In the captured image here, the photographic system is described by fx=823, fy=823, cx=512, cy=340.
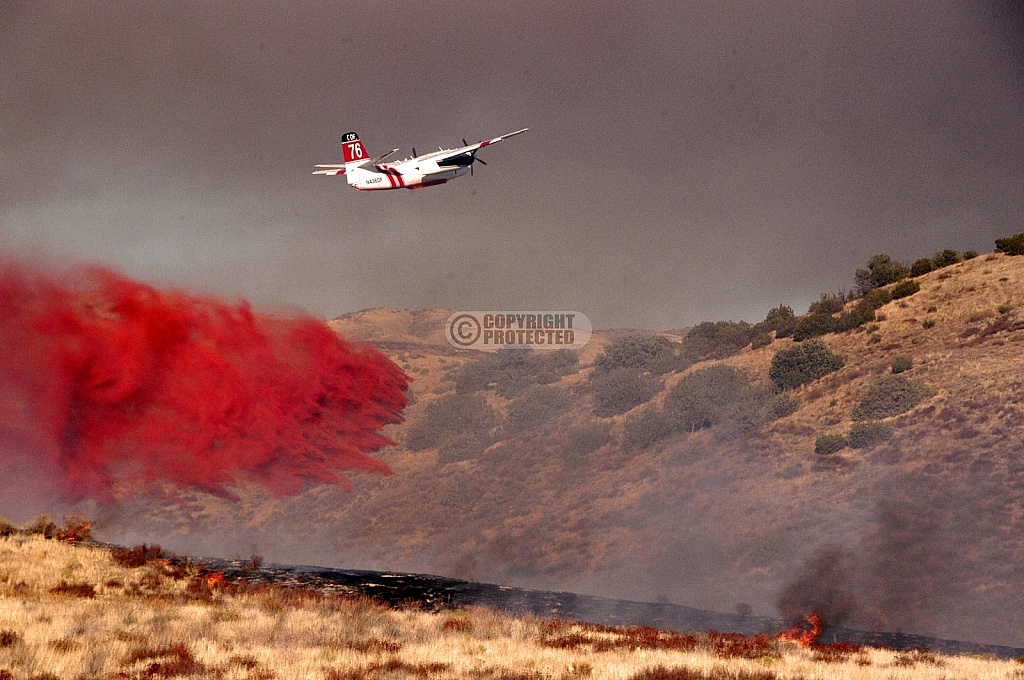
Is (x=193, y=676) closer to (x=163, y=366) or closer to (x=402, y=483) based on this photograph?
(x=163, y=366)

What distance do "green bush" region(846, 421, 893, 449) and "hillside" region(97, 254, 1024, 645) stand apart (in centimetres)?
25

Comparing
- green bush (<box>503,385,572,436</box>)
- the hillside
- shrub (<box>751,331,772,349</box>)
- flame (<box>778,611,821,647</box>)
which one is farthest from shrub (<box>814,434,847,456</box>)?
green bush (<box>503,385,572,436</box>)

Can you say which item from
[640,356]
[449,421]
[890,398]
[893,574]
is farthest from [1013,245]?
[449,421]

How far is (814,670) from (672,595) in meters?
19.1

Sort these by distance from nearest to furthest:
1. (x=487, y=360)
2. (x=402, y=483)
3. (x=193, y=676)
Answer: (x=193, y=676)
(x=402, y=483)
(x=487, y=360)

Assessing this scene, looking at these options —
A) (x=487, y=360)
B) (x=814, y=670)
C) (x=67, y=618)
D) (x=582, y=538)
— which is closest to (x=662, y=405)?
(x=582, y=538)

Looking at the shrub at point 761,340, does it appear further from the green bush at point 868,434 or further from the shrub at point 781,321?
the green bush at point 868,434

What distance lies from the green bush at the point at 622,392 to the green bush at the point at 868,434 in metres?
20.2

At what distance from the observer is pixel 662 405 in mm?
64375

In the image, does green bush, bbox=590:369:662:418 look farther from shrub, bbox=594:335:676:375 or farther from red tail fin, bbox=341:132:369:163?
red tail fin, bbox=341:132:369:163

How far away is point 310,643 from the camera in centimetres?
2284

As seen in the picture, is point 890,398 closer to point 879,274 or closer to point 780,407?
point 780,407

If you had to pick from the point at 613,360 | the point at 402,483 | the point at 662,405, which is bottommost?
the point at 402,483

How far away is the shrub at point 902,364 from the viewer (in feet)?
180
